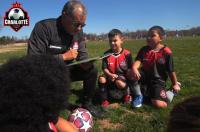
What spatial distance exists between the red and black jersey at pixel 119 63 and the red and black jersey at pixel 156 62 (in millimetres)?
258

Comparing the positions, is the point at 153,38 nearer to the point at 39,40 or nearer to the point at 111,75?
the point at 111,75

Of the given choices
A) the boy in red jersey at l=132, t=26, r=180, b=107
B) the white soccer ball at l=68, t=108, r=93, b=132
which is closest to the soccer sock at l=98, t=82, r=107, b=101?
the boy in red jersey at l=132, t=26, r=180, b=107

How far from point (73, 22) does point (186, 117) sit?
4488mm

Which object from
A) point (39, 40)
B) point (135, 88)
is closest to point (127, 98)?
point (135, 88)

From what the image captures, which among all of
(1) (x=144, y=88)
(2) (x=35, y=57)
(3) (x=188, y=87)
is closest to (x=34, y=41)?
(1) (x=144, y=88)

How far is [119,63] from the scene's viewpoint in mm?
7348

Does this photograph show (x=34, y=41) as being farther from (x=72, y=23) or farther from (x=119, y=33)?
(x=119, y=33)

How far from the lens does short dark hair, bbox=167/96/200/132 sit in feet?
5.14

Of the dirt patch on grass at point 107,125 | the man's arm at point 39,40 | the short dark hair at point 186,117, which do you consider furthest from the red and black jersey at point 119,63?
the short dark hair at point 186,117

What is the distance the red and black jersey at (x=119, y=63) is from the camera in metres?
7.36

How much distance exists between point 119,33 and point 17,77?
5055 mm

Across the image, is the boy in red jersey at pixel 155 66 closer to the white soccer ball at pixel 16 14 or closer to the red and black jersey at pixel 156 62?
the red and black jersey at pixel 156 62

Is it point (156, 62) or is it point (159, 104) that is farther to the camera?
point (156, 62)

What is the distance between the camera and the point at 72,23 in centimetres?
594
